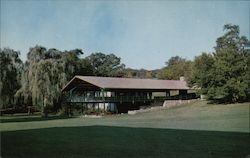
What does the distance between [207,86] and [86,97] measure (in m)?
14.2

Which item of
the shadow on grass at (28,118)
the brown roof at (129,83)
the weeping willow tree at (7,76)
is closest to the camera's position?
the weeping willow tree at (7,76)

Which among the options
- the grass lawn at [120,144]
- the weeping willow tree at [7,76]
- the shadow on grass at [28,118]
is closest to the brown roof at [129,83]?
the shadow on grass at [28,118]

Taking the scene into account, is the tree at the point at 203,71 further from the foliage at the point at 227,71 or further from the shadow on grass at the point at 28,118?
the shadow on grass at the point at 28,118

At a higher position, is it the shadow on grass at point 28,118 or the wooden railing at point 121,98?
the wooden railing at point 121,98

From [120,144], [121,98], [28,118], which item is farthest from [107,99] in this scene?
[120,144]

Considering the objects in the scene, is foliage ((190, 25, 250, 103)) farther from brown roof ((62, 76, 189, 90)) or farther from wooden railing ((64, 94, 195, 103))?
wooden railing ((64, 94, 195, 103))

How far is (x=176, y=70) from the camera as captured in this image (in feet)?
175

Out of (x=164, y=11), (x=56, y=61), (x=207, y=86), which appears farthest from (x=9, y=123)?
(x=207, y=86)

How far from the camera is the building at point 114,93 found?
74.7 ft

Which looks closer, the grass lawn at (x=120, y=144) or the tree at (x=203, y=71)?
the grass lawn at (x=120, y=144)

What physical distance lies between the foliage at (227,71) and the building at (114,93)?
5167 mm

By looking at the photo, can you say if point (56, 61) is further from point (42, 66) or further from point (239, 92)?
point (239, 92)

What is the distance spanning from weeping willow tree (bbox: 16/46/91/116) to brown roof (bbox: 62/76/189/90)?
2.57ft

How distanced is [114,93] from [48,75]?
980 cm
